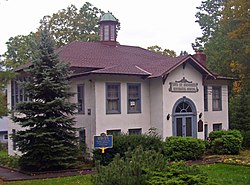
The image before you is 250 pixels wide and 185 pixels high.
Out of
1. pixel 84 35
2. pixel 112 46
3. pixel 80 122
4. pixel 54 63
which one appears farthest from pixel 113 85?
pixel 84 35

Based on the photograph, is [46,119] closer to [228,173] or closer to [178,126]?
[228,173]

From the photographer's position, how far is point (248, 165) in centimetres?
1830

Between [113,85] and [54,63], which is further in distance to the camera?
[113,85]

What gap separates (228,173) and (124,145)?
5.72 m

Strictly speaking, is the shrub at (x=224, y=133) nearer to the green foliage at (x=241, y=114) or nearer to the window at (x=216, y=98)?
the window at (x=216, y=98)

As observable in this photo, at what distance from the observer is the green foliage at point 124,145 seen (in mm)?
20531

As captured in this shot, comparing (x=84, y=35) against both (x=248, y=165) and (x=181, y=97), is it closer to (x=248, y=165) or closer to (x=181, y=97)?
(x=181, y=97)

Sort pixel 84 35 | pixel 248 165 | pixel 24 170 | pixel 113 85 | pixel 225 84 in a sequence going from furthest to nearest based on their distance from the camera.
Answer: pixel 84 35 → pixel 225 84 → pixel 113 85 → pixel 24 170 → pixel 248 165

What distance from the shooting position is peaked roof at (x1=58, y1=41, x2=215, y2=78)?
2483cm

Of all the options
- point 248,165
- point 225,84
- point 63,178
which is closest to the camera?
point 63,178

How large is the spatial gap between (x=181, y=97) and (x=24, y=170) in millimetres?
10367

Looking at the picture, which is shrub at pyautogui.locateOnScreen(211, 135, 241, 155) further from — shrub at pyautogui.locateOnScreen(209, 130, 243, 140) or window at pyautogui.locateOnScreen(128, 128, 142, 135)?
window at pyautogui.locateOnScreen(128, 128, 142, 135)

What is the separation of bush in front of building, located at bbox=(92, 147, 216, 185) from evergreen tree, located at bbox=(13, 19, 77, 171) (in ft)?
32.7

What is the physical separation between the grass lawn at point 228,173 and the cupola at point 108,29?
47.1 feet
